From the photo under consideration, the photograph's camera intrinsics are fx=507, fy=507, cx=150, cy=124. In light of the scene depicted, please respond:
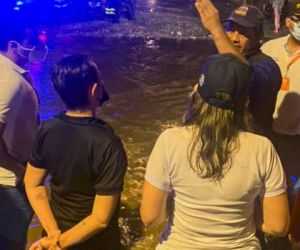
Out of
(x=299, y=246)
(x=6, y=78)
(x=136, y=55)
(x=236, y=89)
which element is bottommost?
(x=136, y=55)

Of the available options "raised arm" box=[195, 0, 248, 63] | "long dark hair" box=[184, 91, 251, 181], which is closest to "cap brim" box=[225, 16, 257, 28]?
"raised arm" box=[195, 0, 248, 63]

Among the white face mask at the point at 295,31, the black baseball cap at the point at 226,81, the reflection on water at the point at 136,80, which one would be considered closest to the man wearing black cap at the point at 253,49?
the white face mask at the point at 295,31

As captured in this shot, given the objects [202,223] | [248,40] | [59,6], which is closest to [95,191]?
[202,223]

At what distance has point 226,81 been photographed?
2289mm

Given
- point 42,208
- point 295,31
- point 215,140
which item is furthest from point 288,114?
point 42,208

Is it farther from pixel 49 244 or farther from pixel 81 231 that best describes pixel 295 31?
pixel 49 244

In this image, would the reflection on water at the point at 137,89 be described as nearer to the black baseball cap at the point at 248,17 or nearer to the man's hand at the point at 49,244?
the man's hand at the point at 49,244

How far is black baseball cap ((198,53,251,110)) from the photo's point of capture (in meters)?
2.29

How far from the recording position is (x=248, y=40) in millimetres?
3477

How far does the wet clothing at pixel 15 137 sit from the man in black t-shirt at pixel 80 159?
34cm

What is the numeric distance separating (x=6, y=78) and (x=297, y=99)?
2.10 meters

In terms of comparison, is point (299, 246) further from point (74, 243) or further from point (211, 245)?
point (74, 243)

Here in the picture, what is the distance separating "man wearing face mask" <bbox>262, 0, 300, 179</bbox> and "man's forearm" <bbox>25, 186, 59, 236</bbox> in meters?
1.85

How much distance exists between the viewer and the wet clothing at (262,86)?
3.21 meters
